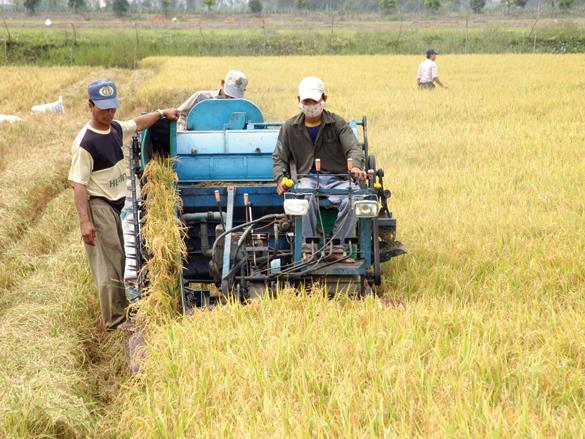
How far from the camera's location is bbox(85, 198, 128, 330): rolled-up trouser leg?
5.73 m

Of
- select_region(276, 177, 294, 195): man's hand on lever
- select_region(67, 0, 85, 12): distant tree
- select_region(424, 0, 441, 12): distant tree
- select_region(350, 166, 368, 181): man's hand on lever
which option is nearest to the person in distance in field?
select_region(350, 166, 368, 181): man's hand on lever

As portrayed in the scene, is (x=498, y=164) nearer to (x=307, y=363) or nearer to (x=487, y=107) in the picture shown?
(x=487, y=107)

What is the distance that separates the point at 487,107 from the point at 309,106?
11451 mm

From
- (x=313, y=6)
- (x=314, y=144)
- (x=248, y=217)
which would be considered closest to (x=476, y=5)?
(x=313, y=6)

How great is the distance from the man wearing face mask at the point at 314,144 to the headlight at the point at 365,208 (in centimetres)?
76

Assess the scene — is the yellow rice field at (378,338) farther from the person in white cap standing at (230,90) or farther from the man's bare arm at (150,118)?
the person in white cap standing at (230,90)

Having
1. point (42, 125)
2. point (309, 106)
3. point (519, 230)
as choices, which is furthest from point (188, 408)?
point (42, 125)

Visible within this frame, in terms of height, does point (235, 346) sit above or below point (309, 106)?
below

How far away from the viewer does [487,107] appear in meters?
16.8

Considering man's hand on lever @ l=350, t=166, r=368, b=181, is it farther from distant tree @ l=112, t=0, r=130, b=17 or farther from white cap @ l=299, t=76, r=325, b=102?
distant tree @ l=112, t=0, r=130, b=17

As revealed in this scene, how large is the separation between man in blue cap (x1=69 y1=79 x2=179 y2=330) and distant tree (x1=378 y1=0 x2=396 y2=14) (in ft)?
254

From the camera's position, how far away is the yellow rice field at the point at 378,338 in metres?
3.51

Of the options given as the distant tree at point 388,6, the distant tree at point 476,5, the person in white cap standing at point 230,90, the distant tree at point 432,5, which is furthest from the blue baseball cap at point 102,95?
the distant tree at point 432,5

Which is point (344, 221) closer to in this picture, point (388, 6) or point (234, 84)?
point (234, 84)
